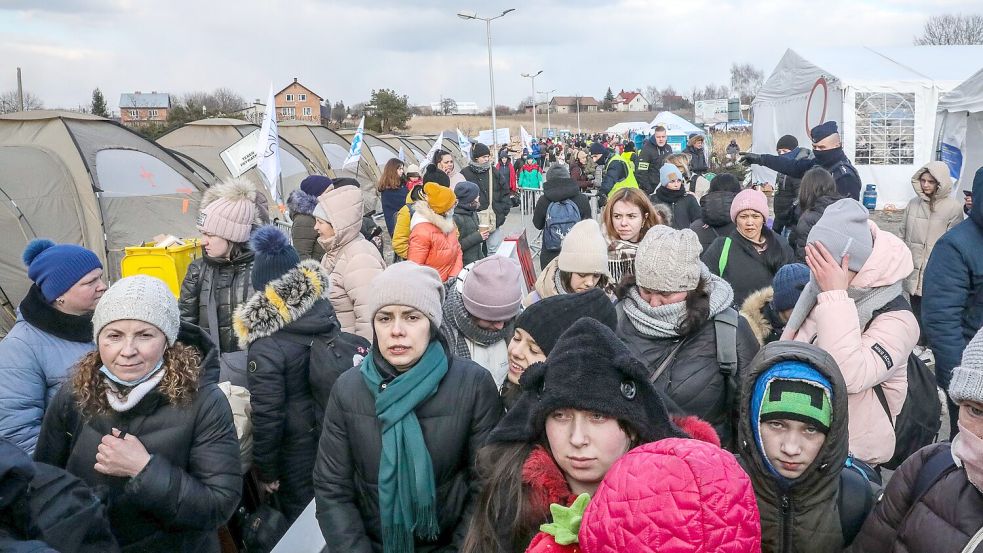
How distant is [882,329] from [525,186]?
17.3 meters

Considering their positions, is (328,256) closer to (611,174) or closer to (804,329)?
(804,329)

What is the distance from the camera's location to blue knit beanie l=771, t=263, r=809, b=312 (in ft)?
12.7

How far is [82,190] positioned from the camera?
32.4 feet

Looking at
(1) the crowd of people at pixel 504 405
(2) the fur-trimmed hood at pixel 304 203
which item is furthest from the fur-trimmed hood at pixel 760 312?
(2) the fur-trimmed hood at pixel 304 203

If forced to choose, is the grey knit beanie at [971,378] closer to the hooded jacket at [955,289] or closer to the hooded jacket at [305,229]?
the hooded jacket at [955,289]

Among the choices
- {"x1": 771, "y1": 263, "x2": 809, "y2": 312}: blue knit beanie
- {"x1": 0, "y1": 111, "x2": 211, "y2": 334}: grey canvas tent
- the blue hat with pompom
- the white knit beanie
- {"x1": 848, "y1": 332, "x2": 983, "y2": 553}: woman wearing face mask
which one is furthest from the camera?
{"x1": 0, "y1": 111, "x2": 211, "y2": 334}: grey canvas tent

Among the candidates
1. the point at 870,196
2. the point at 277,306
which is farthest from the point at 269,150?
the point at 870,196

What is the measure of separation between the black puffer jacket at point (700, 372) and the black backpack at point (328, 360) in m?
1.42

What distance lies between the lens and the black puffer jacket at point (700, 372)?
299cm

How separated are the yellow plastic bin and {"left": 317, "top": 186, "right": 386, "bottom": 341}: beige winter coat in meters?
2.14

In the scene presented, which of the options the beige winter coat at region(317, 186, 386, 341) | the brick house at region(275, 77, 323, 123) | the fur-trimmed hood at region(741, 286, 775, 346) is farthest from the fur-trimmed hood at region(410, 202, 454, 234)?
the brick house at region(275, 77, 323, 123)

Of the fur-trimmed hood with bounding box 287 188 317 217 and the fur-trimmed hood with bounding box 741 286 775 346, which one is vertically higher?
the fur-trimmed hood with bounding box 287 188 317 217

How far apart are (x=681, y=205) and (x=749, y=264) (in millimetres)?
3348

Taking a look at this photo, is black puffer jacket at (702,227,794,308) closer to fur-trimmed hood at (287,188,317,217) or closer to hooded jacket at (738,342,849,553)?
hooded jacket at (738,342,849,553)
